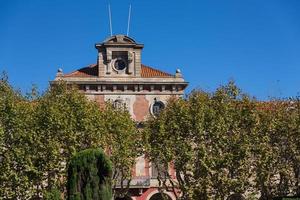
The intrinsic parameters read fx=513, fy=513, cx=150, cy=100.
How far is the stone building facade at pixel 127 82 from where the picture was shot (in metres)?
47.4

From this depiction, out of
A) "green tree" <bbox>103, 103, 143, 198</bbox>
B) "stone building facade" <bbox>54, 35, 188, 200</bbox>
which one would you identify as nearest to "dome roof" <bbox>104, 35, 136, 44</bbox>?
"stone building facade" <bbox>54, 35, 188, 200</bbox>

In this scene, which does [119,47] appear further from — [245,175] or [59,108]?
[245,175]

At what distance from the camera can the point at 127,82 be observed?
47.6 meters

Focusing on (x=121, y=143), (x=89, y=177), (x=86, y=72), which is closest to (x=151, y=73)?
(x=86, y=72)

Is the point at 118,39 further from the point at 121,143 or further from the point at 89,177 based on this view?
the point at 89,177

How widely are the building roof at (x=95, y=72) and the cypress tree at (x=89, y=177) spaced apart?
27.5m

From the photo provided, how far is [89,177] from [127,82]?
27.2 m

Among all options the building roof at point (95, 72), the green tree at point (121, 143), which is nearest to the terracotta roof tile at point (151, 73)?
the building roof at point (95, 72)

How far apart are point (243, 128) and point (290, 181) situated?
5.85 meters

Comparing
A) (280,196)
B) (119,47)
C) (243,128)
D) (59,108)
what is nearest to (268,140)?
(243,128)

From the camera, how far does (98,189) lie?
20828 millimetres

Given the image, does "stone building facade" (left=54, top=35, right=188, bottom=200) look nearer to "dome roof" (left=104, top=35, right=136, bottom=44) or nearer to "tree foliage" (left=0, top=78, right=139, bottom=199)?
"dome roof" (left=104, top=35, right=136, bottom=44)

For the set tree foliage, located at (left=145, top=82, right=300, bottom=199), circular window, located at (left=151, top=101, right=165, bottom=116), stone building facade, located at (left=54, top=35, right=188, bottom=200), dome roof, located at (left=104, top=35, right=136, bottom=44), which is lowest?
tree foliage, located at (left=145, top=82, right=300, bottom=199)

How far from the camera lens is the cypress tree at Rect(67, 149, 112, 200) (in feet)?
68.0
